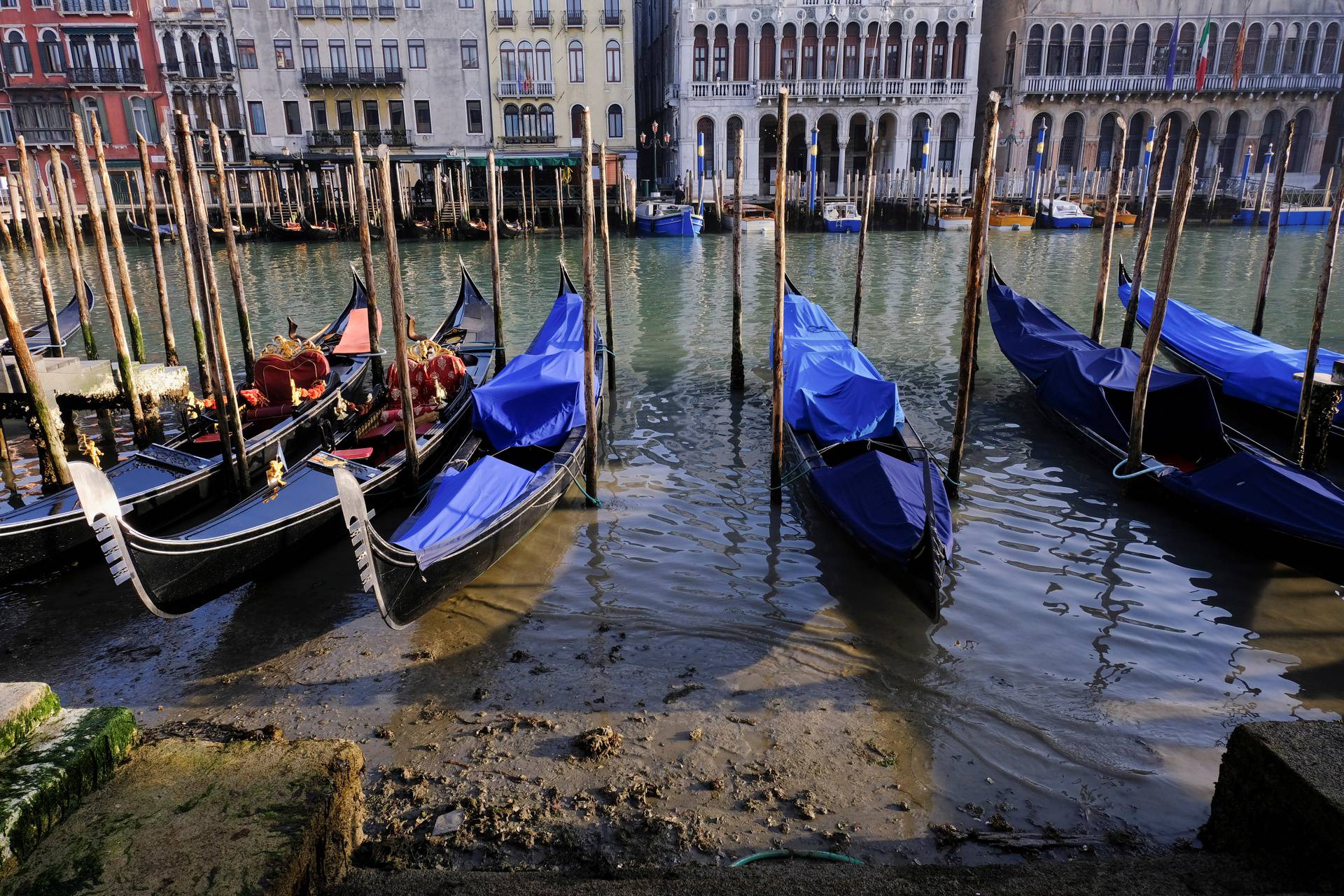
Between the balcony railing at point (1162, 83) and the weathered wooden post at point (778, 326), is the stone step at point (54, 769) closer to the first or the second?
the weathered wooden post at point (778, 326)

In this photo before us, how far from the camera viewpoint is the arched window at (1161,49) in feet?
96.1

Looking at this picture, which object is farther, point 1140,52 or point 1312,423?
point 1140,52

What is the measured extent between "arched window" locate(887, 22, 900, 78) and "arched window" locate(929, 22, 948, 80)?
1.09 metres

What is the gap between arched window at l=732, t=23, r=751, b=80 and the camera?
2798 centimetres

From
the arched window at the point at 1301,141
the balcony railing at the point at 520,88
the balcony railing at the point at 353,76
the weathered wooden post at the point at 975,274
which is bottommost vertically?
the weathered wooden post at the point at 975,274

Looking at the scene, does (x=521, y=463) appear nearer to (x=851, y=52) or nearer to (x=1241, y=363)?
(x=1241, y=363)

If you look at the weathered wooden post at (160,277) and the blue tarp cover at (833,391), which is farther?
the weathered wooden post at (160,277)

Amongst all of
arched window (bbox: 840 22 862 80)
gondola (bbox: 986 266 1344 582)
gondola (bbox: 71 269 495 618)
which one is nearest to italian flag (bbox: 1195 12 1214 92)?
arched window (bbox: 840 22 862 80)

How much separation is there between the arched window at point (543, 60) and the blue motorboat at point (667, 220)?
5.97 meters

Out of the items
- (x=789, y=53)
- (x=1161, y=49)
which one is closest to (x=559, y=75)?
(x=789, y=53)

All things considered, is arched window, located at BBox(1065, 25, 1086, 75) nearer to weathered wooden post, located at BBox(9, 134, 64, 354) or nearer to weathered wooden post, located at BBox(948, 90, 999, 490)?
weathered wooden post, located at BBox(948, 90, 999, 490)

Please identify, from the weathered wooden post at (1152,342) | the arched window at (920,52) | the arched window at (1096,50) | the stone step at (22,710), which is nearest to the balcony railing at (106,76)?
the arched window at (920,52)

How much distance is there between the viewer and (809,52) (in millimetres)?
28781

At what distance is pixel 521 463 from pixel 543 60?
2497 centimetres
